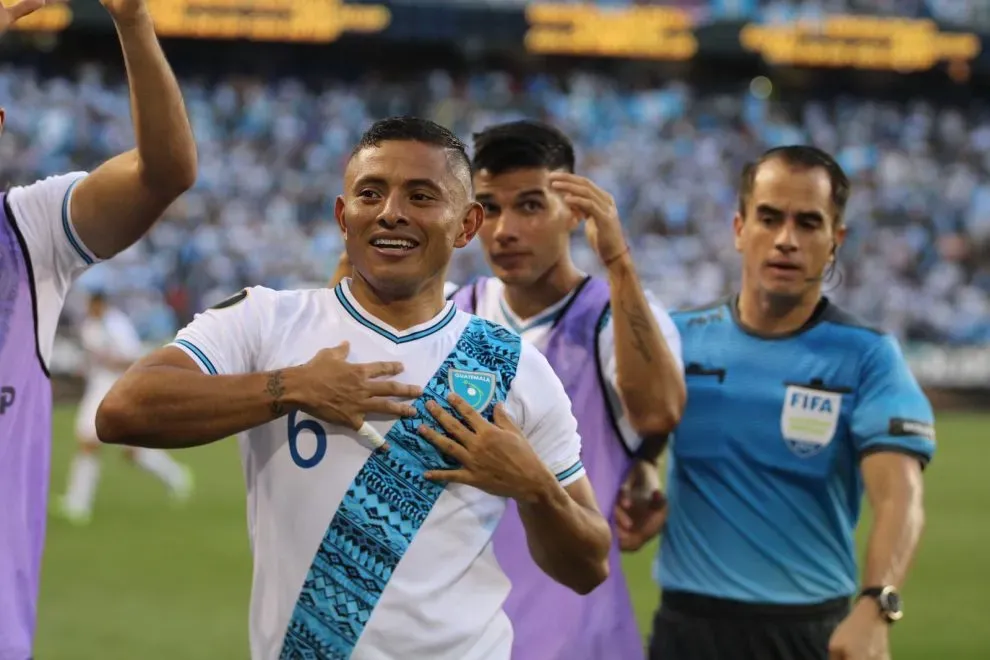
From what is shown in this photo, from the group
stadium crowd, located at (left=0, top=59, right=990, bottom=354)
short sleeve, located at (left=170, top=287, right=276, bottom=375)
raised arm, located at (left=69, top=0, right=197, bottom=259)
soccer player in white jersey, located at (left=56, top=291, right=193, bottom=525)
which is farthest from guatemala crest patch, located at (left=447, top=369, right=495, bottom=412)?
stadium crowd, located at (left=0, top=59, right=990, bottom=354)

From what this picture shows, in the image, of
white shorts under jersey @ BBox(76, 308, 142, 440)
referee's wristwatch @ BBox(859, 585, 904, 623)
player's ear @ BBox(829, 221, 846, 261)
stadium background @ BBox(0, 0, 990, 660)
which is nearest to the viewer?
referee's wristwatch @ BBox(859, 585, 904, 623)

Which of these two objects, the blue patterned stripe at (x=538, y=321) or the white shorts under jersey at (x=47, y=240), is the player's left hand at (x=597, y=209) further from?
the white shorts under jersey at (x=47, y=240)

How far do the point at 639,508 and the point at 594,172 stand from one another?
82.3 feet

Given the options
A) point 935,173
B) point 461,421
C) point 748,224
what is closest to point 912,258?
point 935,173

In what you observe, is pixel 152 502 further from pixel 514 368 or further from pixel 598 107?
pixel 598 107

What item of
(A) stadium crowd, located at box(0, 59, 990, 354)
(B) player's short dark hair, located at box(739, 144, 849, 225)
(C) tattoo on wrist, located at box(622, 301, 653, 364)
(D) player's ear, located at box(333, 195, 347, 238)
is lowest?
(D) player's ear, located at box(333, 195, 347, 238)

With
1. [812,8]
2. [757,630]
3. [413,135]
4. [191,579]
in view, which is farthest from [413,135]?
[812,8]

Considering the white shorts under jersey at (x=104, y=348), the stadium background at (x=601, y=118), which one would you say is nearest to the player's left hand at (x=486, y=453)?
the white shorts under jersey at (x=104, y=348)

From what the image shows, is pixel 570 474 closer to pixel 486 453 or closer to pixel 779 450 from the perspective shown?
pixel 486 453

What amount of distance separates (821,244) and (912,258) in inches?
1039

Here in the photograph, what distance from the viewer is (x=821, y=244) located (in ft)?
14.4

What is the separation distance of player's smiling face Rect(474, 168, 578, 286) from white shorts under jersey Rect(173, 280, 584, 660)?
1208mm

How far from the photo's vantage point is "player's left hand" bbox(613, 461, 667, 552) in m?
4.23

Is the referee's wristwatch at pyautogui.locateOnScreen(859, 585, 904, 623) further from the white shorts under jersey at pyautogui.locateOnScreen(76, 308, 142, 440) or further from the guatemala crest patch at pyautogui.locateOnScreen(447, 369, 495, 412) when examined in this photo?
the white shorts under jersey at pyautogui.locateOnScreen(76, 308, 142, 440)
